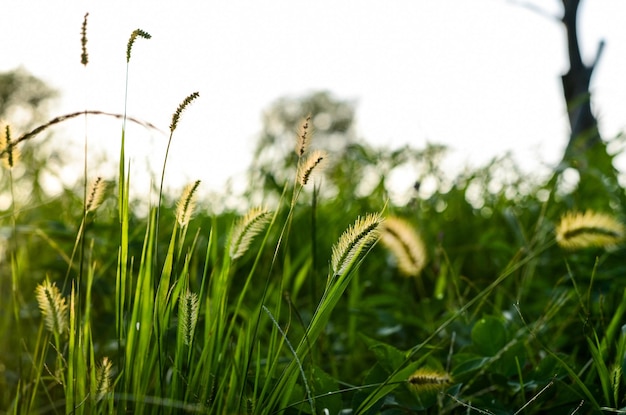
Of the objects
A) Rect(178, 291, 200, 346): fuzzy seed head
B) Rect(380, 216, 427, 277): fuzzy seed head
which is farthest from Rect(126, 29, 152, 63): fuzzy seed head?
Rect(380, 216, 427, 277): fuzzy seed head

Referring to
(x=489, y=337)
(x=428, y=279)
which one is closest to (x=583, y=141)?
(x=428, y=279)

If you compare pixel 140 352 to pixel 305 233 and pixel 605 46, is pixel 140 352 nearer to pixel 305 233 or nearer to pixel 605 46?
pixel 305 233

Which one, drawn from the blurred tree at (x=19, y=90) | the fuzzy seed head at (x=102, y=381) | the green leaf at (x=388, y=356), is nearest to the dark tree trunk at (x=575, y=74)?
the green leaf at (x=388, y=356)

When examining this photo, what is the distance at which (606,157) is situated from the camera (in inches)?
106

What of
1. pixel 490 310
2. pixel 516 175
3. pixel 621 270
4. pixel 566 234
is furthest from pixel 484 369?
pixel 516 175

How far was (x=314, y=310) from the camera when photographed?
1.16 metres

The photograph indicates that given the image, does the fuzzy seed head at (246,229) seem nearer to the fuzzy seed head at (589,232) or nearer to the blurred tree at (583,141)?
the fuzzy seed head at (589,232)

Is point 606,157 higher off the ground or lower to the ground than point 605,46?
lower

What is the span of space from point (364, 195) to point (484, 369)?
4.54ft

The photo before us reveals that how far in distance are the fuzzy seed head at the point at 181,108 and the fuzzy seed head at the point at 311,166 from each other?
0.56 feet

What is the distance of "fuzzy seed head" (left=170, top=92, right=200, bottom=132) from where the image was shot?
3.00 ft

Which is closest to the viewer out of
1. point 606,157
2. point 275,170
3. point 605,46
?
point 275,170

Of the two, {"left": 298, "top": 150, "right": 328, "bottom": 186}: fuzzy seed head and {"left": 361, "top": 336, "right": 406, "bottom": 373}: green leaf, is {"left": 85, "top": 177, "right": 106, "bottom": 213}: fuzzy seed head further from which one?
{"left": 361, "top": 336, "right": 406, "bottom": 373}: green leaf

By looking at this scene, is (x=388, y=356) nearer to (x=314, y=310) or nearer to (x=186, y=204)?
(x=314, y=310)
